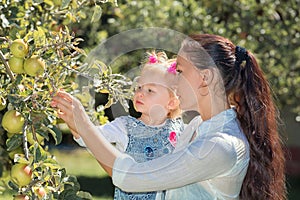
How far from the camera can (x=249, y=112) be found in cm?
205

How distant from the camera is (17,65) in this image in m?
2.11

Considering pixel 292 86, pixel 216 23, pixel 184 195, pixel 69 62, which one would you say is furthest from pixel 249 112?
pixel 292 86

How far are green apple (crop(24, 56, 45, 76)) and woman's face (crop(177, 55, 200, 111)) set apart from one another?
0.37 metres

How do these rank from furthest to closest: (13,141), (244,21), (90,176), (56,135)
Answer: (90,176) → (244,21) → (56,135) → (13,141)

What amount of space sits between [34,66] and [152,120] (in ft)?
2.46

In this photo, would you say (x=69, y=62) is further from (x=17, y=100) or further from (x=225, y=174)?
(x=225, y=174)

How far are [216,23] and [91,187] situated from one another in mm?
1856

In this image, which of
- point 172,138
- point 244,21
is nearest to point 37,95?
point 172,138

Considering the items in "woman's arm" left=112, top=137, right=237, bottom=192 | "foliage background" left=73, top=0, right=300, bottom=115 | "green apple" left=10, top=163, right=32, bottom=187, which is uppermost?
"woman's arm" left=112, top=137, right=237, bottom=192

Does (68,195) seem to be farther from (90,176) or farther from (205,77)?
(90,176)

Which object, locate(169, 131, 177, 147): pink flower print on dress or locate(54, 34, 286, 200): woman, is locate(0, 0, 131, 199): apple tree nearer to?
locate(54, 34, 286, 200): woman

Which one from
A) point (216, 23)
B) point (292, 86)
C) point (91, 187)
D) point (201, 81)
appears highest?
point (201, 81)

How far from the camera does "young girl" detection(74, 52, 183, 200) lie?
8.36 ft

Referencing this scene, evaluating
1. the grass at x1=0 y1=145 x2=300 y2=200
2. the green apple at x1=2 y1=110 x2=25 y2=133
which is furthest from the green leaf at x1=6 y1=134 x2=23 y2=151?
the grass at x1=0 y1=145 x2=300 y2=200
